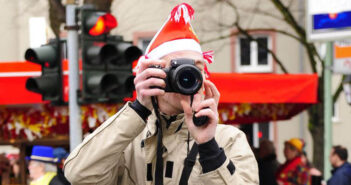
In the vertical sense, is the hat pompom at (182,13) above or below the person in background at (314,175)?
above

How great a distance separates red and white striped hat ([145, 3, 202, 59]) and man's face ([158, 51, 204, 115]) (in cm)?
3

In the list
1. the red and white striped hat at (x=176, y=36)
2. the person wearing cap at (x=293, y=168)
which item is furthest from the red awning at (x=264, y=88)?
the red and white striped hat at (x=176, y=36)

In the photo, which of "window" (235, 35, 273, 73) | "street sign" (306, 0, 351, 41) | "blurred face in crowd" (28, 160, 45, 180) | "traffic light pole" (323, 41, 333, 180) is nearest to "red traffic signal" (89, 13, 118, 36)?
"blurred face in crowd" (28, 160, 45, 180)

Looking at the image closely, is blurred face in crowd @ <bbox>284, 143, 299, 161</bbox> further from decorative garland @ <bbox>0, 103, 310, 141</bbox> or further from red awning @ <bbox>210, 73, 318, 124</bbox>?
decorative garland @ <bbox>0, 103, 310, 141</bbox>

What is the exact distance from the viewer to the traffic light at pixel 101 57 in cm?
671

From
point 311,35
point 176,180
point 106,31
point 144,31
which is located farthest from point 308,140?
point 176,180

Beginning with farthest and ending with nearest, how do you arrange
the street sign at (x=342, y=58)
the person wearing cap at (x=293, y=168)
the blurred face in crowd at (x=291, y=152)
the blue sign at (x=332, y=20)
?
1. the blurred face in crowd at (x=291, y=152)
2. the person wearing cap at (x=293, y=168)
3. the street sign at (x=342, y=58)
4. the blue sign at (x=332, y=20)

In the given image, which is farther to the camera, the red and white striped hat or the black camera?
the red and white striped hat

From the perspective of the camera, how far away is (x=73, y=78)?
22.6 feet

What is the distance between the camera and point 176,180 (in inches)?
103

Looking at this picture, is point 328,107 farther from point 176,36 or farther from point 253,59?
point 253,59

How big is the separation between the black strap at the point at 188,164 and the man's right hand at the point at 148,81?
0.72 ft

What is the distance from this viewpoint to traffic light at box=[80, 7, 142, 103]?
6707 mm

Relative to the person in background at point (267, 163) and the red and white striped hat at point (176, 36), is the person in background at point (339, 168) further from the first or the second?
the red and white striped hat at point (176, 36)
